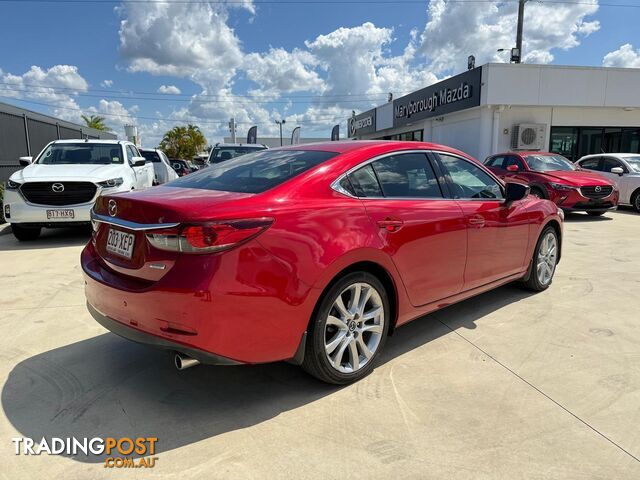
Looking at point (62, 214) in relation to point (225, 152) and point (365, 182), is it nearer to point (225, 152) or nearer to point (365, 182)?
point (225, 152)

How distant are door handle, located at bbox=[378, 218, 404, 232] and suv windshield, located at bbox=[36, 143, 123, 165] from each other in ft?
24.8

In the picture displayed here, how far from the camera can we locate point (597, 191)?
10742 mm

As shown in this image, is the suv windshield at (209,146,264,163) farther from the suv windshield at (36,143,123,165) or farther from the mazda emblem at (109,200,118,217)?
the mazda emblem at (109,200,118,217)

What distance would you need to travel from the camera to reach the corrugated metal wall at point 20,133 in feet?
45.5

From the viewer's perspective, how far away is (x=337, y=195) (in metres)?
2.94

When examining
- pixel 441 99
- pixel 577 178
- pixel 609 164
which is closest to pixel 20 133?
pixel 577 178

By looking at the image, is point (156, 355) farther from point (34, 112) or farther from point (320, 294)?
point (34, 112)

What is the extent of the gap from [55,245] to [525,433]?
7.66 metres

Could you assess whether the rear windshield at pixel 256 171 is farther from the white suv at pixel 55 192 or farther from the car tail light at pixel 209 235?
the white suv at pixel 55 192

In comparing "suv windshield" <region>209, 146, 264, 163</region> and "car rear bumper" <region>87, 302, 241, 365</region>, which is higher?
"suv windshield" <region>209, 146, 264, 163</region>

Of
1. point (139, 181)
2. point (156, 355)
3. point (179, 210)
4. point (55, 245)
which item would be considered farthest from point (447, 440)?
point (139, 181)

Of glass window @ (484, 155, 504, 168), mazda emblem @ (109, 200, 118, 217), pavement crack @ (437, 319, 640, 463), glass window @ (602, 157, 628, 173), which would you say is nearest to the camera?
pavement crack @ (437, 319, 640, 463)

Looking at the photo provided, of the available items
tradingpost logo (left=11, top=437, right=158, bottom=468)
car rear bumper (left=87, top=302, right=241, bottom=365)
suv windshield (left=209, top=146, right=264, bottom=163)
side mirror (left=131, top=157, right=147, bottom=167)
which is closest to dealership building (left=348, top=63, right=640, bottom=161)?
suv windshield (left=209, top=146, right=264, bottom=163)

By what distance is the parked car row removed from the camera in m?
10.7
